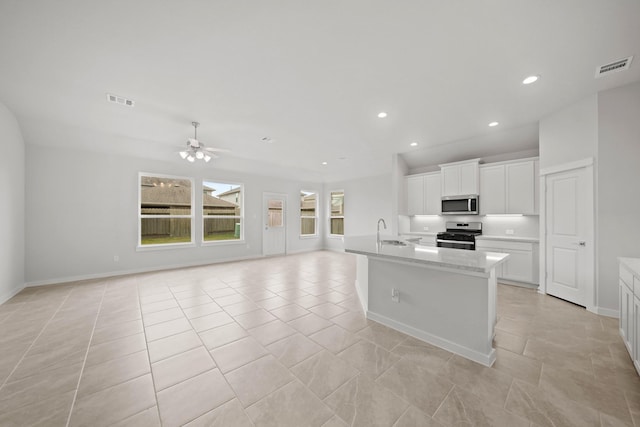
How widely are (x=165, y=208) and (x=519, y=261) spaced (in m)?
7.77

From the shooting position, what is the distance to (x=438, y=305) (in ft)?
7.59

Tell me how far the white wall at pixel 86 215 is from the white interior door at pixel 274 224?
2029mm

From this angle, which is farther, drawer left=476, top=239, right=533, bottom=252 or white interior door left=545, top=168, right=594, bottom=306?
drawer left=476, top=239, right=533, bottom=252

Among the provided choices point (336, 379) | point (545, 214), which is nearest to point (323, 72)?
point (336, 379)

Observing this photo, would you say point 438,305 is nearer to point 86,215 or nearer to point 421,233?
point 421,233

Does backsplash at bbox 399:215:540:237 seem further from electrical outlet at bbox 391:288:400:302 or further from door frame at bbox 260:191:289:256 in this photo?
door frame at bbox 260:191:289:256

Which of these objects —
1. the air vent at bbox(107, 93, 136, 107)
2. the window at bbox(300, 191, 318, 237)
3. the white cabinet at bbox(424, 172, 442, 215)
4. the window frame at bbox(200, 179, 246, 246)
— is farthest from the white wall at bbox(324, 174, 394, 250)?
the air vent at bbox(107, 93, 136, 107)

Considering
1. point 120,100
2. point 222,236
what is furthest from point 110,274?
point 120,100

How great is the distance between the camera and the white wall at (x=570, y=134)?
10.4 feet

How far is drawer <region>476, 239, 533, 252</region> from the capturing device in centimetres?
420

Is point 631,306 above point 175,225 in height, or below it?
below

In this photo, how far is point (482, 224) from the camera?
5.04m

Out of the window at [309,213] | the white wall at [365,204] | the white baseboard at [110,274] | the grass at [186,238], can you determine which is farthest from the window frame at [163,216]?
the white wall at [365,204]

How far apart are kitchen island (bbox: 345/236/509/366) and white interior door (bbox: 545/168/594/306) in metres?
2.05
